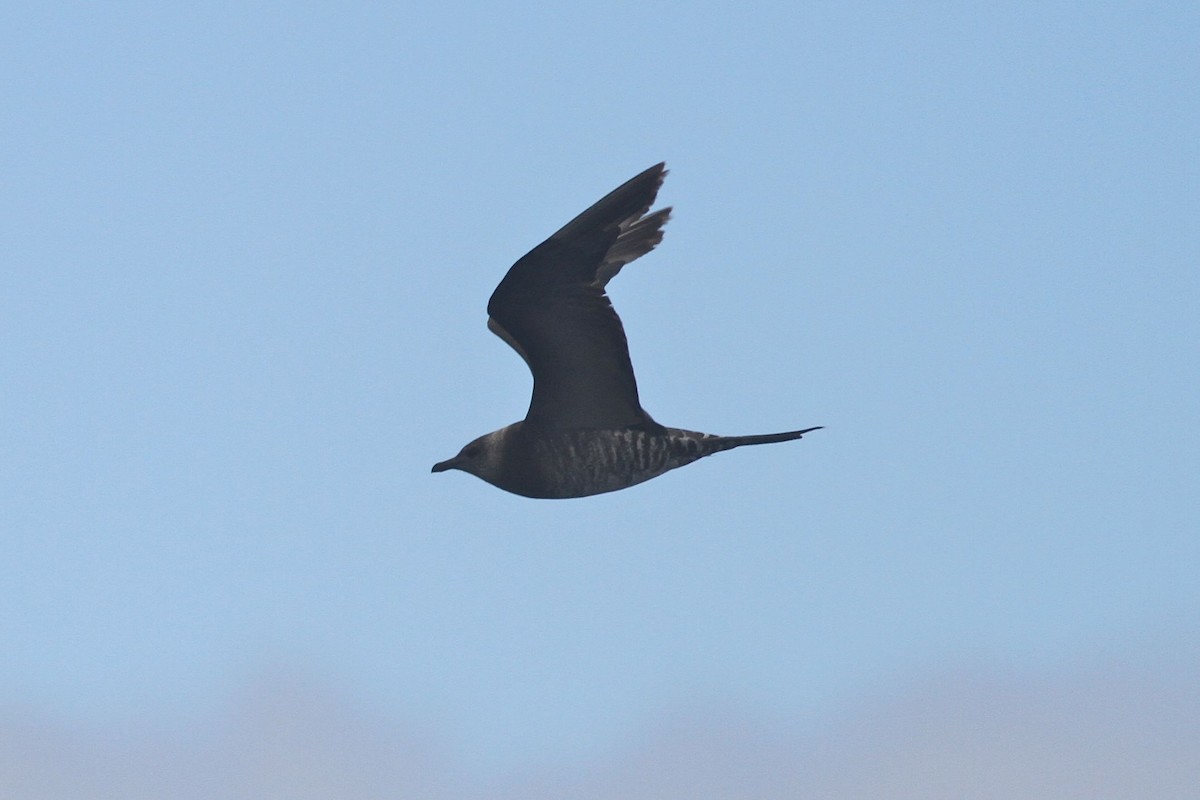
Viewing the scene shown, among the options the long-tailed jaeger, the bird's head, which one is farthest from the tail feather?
the bird's head

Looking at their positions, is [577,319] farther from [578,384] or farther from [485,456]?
[485,456]

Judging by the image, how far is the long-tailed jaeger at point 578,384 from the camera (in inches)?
429

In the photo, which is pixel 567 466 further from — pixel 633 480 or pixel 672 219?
pixel 672 219

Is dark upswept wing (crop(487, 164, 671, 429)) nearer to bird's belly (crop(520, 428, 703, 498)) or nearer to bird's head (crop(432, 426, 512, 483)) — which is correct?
bird's belly (crop(520, 428, 703, 498))

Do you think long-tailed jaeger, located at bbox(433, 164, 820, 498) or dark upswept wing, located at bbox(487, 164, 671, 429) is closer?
dark upswept wing, located at bbox(487, 164, 671, 429)

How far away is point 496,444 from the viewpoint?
1212 centimetres

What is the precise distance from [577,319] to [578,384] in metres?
0.61

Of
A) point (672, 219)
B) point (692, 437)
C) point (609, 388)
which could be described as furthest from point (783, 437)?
point (672, 219)

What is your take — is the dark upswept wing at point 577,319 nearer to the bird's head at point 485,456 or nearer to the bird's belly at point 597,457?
the bird's belly at point 597,457

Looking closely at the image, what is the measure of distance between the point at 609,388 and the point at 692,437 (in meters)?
0.79

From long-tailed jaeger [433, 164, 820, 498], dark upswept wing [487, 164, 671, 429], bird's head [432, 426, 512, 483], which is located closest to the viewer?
dark upswept wing [487, 164, 671, 429]

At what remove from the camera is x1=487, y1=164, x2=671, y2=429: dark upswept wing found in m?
10.7

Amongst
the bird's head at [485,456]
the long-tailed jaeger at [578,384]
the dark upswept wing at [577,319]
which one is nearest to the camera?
the dark upswept wing at [577,319]

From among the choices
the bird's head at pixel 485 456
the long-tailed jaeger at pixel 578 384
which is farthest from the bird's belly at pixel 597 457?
the bird's head at pixel 485 456
